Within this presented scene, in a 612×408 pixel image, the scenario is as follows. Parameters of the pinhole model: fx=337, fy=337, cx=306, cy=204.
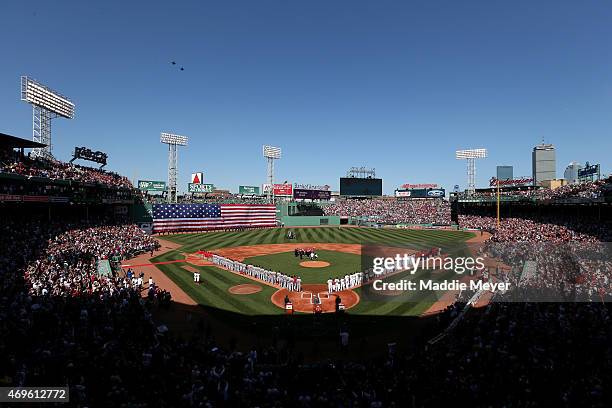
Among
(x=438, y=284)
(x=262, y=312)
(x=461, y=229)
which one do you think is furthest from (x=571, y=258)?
(x=461, y=229)

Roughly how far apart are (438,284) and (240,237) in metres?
34.4

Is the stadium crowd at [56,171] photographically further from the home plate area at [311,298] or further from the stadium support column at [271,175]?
the stadium support column at [271,175]

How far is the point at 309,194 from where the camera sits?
78375mm

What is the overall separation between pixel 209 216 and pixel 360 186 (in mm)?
49529

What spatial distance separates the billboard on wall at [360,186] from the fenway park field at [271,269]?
48.1 meters

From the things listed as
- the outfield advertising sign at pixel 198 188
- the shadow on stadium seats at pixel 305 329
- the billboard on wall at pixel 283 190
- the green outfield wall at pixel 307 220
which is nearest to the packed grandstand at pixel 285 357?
the shadow on stadium seats at pixel 305 329

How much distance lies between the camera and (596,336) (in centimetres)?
1052

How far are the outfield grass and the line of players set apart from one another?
1.92 metres

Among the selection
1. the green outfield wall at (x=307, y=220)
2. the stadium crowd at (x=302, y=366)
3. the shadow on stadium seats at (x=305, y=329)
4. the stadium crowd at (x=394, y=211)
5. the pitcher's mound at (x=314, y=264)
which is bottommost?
the shadow on stadium seats at (x=305, y=329)

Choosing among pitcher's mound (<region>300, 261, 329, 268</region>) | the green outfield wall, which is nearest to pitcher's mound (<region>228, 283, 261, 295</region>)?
pitcher's mound (<region>300, 261, 329, 268</region>)

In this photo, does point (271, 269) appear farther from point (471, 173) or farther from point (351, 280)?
point (471, 173)

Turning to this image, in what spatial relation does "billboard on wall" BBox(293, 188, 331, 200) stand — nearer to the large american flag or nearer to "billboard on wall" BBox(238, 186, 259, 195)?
"billboard on wall" BBox(238, 186, 259, 195)

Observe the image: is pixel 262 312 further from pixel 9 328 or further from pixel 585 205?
pixel 585 205

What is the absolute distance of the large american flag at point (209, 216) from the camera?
184ft
